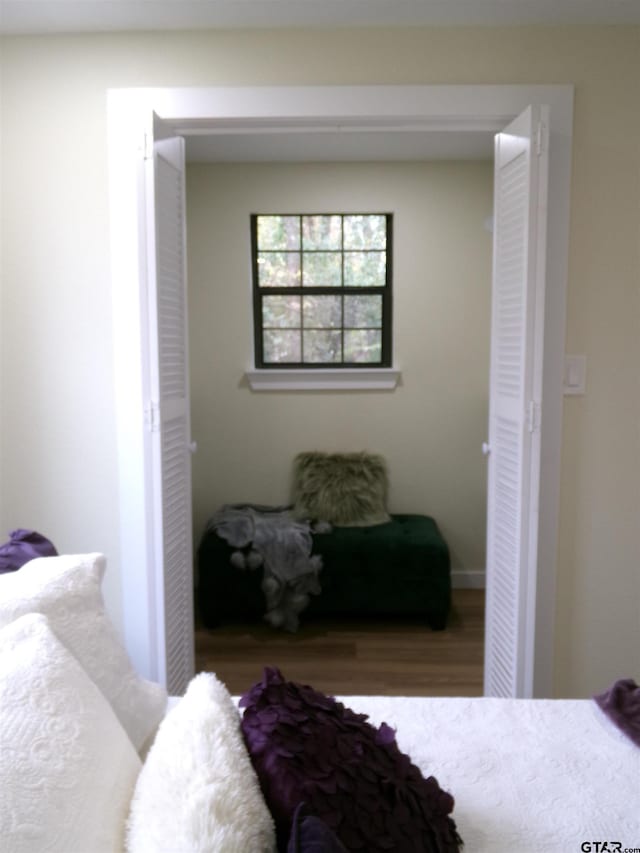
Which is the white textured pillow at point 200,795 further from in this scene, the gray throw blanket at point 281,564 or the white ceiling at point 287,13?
the gray throw blanket at point 281,564

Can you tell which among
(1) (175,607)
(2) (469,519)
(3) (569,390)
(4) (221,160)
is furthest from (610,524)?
(4) (221,160)

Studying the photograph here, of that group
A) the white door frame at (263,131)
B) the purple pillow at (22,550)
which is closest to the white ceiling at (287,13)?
the white door frame at (263,131)

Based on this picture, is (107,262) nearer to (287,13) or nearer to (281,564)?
(287,13)

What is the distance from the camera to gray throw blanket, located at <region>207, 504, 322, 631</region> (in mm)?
3848

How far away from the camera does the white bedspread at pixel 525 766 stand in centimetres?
136

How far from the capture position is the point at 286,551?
3.88m

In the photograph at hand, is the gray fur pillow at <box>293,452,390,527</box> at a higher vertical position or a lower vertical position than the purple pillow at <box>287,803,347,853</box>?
lower

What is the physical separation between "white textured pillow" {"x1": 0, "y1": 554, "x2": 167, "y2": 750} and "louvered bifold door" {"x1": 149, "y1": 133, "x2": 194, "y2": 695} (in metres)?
0.90

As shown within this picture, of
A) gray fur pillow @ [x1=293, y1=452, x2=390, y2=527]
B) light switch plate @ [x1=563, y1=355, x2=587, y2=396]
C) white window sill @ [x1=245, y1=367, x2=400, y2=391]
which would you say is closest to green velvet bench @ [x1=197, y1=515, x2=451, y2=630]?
gray fur pillow @ [x1=293, y1=452, x2=390, y2=527]

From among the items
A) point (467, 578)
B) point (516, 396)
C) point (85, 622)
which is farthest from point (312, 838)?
point (467, 578)

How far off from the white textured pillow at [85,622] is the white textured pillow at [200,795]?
0.21 metres

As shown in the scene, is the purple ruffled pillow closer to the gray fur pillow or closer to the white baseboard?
the gray fur pillow

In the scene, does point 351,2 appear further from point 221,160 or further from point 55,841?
point 55,841

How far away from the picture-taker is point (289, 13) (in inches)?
93.3
